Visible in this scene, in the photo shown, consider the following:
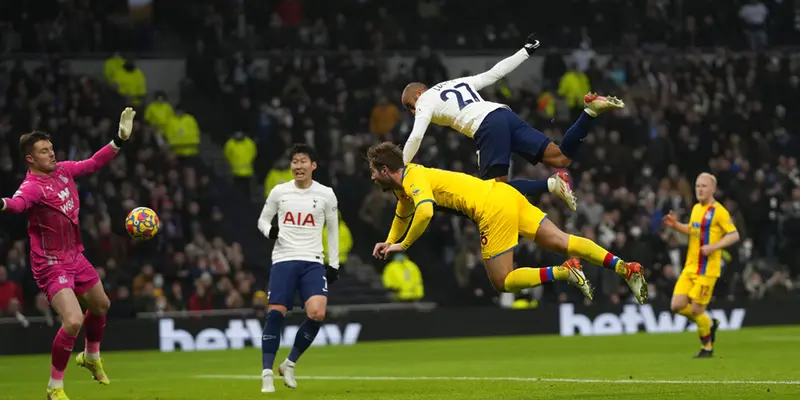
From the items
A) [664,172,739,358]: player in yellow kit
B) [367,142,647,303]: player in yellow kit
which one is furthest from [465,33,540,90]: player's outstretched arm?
A: [664,172,739,358]: player in yellow kit

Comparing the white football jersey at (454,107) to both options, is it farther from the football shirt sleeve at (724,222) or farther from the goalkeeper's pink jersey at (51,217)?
the football shirt sleeve at (724,222)

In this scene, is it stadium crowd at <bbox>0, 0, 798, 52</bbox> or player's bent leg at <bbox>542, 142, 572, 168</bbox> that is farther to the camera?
stadium crowd at <bbox>0, 0, 798, 52</bbox>

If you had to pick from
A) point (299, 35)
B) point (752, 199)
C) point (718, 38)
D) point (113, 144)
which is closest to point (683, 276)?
point (113, 144)

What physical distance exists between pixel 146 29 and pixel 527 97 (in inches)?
367

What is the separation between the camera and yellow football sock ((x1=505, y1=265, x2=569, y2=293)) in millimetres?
14000

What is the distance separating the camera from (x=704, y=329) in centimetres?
1961

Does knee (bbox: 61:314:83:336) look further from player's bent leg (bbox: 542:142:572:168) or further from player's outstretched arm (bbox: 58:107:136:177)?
player's bent leg (bbox: 542:142:572:168)

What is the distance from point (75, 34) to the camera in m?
31.1

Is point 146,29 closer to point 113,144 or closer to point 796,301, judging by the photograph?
point 796,301

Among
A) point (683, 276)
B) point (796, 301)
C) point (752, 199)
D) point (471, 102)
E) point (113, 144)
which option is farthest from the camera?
point (752, 199)

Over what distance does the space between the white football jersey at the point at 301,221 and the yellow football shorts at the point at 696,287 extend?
6.53 metres

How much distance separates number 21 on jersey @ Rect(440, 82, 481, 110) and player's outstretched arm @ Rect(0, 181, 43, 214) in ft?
15.2

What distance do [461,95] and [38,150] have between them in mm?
4793

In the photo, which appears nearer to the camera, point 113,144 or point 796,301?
point 113,144
